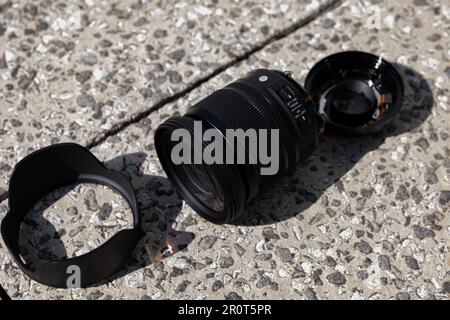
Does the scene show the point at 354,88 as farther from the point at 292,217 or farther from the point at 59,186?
the point at 59,186

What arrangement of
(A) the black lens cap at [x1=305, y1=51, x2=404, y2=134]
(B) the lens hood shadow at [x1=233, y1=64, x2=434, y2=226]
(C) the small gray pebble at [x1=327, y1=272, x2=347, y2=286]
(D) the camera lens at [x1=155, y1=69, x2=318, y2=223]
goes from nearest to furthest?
1. (D) the camera lens at [x1=155, y1=69, x2=318, y2=223]
2. (C) the small gray pebble at [x1=327, y1=272, x2=347, y2=286]
3. (B) the lens hood shadow at [x1=233, y1=64, x2=434, y2=226]
4. (A) the black lens cap at [x1=305, y1=51, x2=404, y2=134]

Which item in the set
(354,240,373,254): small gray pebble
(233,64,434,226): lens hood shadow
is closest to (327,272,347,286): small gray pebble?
(354,240,373,254): small gray pebble

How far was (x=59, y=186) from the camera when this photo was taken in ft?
8.70

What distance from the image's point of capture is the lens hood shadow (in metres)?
2.58

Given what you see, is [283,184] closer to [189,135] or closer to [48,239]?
[189,135]

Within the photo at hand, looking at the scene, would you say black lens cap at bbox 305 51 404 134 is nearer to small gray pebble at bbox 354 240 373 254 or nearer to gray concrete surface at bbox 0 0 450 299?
gray concrete surface at bbox 0 0 450 299

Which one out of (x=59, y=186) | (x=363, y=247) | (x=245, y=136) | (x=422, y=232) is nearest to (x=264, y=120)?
(x=245, y=136)

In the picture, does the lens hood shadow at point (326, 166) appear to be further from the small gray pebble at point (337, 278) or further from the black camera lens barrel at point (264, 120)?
the small gray pebble at point (337, 278)

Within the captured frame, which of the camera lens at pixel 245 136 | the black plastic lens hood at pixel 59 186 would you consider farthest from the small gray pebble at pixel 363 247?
the black plastic lens hood at pixel 59 186

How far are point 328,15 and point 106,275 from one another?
58.3 inches

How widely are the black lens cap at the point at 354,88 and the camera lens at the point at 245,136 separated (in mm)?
286

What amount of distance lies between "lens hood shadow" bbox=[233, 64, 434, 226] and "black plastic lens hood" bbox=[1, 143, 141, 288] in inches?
17.1

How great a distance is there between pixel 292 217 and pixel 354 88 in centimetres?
61

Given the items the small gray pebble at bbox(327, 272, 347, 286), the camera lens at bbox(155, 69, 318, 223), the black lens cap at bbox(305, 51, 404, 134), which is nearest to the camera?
the camera lens at bbox(155, 69, 318, 223)
